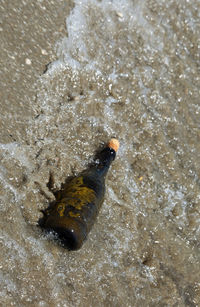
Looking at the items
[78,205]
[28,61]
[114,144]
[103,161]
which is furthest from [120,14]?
[78,205]

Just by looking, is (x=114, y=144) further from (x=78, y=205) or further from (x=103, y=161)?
(x=78, y=205)

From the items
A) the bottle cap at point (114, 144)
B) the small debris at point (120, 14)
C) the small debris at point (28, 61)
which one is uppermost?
the small debris at point (120, 14)

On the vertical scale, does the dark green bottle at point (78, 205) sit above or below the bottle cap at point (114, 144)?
below

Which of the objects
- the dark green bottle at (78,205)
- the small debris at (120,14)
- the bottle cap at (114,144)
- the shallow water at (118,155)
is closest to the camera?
the dark green bottle at (78,205)

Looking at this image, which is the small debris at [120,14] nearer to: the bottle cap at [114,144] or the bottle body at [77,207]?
the bottle cap at [114,144]

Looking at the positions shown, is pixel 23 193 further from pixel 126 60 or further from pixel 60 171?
pixel 126 60

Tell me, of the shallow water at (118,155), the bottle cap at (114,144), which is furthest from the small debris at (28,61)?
the bottle cap at (114,144)
